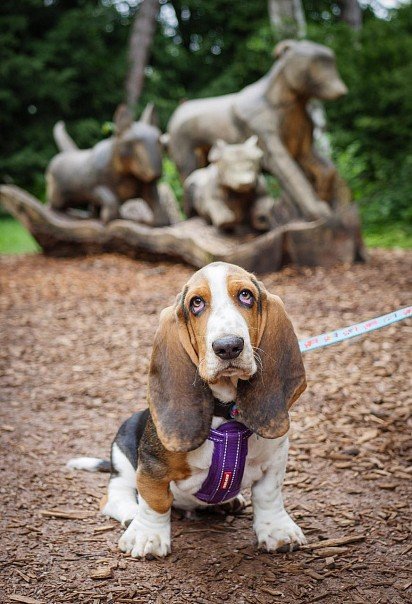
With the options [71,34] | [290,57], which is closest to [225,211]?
[290,57]

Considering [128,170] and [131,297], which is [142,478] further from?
[128,170]

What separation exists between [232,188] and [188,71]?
54.4ft

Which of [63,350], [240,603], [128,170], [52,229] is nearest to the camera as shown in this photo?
[240,603]

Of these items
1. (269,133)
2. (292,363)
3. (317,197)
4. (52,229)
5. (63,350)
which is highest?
(292,363)

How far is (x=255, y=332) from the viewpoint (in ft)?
8.21

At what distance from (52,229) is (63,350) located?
14.2ft

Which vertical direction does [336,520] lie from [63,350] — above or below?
above

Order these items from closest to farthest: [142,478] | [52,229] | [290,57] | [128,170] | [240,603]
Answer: [240,603] < [142,478] < [290,57] < [128,170] < [52,229]

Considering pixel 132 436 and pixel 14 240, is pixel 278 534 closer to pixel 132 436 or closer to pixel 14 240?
pixel 132 436

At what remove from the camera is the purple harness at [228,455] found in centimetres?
256

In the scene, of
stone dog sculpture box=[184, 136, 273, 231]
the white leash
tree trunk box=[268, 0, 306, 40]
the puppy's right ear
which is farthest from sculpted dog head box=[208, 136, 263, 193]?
tree trunk box=[268, 0, 306, 40]

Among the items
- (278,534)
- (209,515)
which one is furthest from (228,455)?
(209,515)

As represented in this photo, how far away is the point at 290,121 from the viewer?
7.73m

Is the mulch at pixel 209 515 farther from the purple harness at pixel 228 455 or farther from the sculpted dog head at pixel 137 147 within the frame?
the sculpted dog head at pixel 137 147
